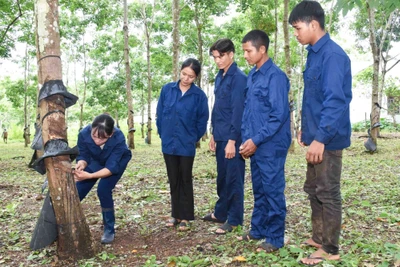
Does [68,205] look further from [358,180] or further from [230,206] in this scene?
[358,180]

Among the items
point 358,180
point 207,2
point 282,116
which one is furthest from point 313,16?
point 207,2

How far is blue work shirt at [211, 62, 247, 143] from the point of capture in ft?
12.7

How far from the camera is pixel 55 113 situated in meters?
3.39

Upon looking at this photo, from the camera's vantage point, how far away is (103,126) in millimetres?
3760

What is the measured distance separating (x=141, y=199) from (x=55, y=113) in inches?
109

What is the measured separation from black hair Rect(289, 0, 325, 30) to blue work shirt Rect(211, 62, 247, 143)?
109cm

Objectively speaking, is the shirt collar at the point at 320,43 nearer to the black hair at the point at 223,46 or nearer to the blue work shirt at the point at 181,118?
the black hair at the point at 223,46

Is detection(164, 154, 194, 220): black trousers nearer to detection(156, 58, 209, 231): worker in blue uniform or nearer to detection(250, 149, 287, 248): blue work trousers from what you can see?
detection(156, 58, 209, 231): worker in blue uniform

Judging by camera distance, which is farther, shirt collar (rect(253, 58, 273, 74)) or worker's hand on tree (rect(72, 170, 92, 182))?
worker's hand on tree (rect(72, 170, 92, 182))

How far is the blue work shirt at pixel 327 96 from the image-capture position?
9.27ft

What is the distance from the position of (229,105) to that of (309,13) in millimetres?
1352

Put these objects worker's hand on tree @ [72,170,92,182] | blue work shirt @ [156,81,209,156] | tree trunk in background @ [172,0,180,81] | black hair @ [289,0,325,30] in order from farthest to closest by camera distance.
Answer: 1. tree trunk in background @ [172,0,180,81]
2. blue work shirt @ [156,81,209,156]
3. worker's hand on tree @ [72,170,92,182]
4. black hair @ [289,0,325,30]

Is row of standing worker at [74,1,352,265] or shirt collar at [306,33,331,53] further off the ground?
shirt collar at [306,33,331,53]

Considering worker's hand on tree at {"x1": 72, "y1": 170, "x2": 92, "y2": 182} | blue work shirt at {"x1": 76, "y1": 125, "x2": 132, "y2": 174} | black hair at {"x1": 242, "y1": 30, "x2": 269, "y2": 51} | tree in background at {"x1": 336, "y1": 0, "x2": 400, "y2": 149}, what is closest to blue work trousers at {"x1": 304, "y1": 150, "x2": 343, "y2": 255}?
black hair at {"x1": 242, "y1": 30, "x2": 269, "y2": 51}
